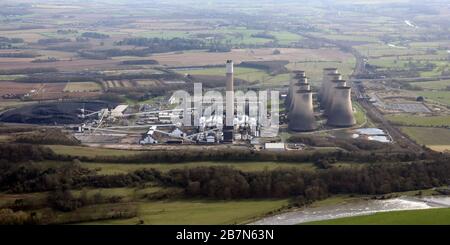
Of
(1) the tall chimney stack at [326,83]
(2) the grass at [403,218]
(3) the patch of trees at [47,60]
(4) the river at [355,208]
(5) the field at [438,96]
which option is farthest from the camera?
(3) the patch of trees at [47,60]

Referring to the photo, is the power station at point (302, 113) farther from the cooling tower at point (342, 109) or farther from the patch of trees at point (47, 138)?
the patch of trees at point (47, 138)

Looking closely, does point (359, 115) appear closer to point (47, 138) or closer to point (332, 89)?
point (332, 89)

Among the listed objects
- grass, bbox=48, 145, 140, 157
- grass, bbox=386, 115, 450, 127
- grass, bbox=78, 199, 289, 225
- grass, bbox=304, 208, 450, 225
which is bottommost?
grass, bbox=78, 199, 289, 225

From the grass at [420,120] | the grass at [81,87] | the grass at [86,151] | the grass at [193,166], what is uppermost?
the grass at [81,87]

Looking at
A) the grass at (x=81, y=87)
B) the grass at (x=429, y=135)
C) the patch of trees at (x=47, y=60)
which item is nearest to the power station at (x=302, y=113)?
the grass at (x=429, y=135)

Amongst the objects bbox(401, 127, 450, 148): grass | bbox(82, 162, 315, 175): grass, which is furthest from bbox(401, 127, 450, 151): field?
bbox(82, 162, 315, 175): grass

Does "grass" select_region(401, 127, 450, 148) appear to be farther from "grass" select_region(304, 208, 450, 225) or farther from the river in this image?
"grass" select_region(304, 208, 450, 225)

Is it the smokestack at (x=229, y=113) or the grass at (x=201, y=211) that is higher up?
the smokestack at (x=229, y=113)
